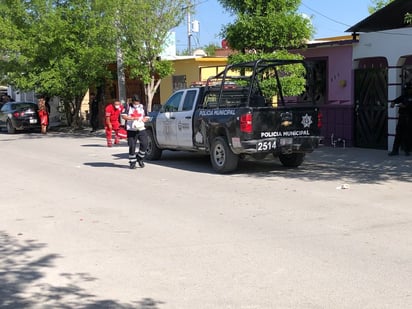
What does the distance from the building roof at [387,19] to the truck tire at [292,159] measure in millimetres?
5086

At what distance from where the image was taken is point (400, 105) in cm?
1423

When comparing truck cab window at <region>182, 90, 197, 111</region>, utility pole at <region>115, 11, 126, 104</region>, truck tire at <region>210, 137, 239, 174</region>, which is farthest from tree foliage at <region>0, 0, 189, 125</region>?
truck tire at <region>210, 137, 239, 174</region>

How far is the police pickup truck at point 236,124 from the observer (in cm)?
1171

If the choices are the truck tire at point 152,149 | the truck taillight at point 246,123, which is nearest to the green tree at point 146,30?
the truck tire at point 152,149

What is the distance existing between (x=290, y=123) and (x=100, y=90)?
19556 millimetres

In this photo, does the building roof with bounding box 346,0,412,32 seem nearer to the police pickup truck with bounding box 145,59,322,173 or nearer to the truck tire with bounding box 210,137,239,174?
the police pickup truck with bounding box 145,59,322,173

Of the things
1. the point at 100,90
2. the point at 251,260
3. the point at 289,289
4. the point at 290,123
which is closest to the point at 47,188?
the point at 290,123

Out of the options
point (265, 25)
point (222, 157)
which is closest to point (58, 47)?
point (265, 25)

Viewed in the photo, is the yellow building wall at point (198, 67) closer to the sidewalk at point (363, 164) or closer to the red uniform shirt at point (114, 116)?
the red uniform shirt at point (114, 116)

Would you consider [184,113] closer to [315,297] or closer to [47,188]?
[47,188]

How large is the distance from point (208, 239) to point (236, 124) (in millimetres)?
5143

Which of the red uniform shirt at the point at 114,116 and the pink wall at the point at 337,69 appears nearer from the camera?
the pink wall at the point at 337,69

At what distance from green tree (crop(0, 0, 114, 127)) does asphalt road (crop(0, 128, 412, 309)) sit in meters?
13.5

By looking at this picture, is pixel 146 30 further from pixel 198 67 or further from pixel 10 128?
pixel 10 128
